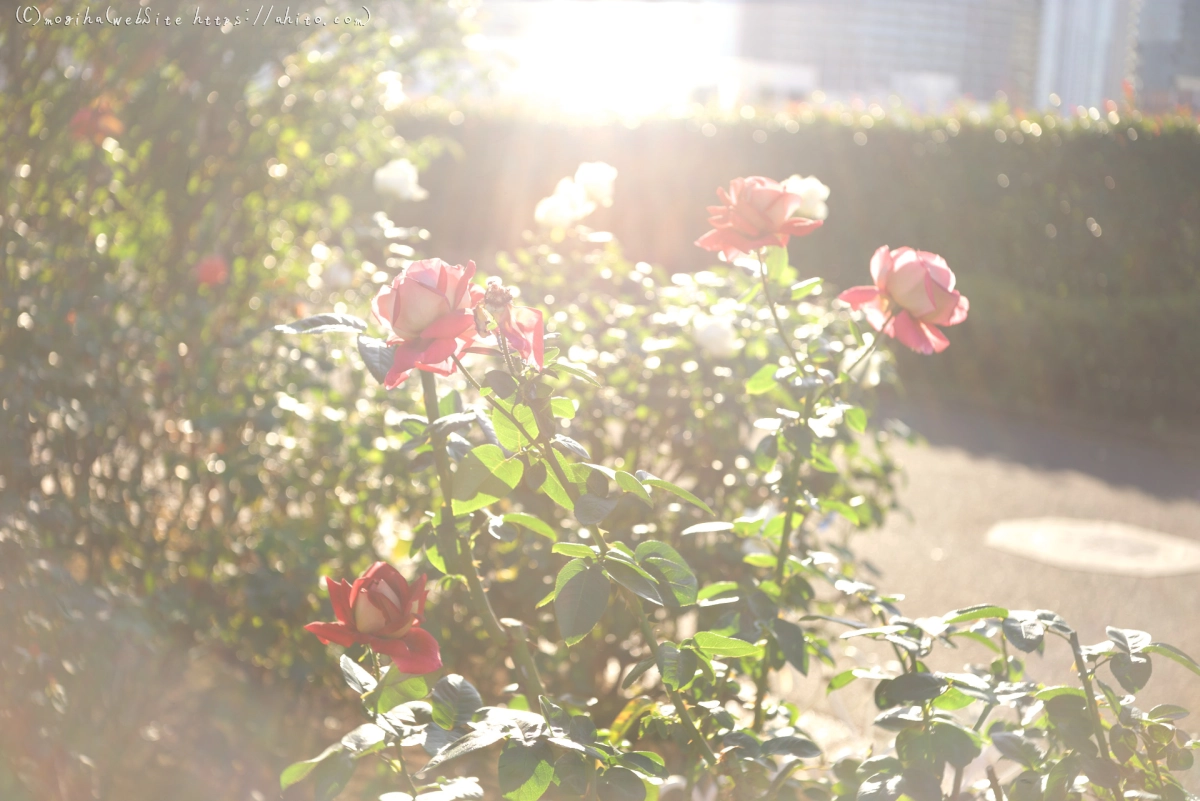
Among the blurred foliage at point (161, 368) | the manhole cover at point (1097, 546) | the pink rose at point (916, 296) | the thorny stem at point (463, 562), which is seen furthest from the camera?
the manhole cover at point (1097, 546)

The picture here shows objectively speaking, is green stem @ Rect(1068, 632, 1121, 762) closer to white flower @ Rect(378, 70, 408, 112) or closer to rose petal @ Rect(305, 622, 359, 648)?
rose petal @ Rect(305, 622, 359, 648)

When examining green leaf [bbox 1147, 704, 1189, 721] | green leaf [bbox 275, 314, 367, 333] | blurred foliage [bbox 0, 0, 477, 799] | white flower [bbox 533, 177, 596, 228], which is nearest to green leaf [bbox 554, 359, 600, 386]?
green leaf [bbox 275, 314, 367, 333]

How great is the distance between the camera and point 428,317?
1.16 metres

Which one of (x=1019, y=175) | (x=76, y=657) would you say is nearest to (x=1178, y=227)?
(x=1019, y=175)

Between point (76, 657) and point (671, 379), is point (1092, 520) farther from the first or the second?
point (76, 657)

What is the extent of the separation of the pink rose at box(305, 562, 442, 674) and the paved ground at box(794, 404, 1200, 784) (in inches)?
88.2

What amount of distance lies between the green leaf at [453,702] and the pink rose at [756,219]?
730 millimetres

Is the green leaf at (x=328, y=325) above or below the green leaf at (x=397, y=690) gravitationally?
above

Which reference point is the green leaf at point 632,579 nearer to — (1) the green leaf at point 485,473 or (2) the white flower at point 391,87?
(1) the green leaf at point 485,473

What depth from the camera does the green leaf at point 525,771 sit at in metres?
1.10

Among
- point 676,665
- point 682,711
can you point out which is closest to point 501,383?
point 676,665

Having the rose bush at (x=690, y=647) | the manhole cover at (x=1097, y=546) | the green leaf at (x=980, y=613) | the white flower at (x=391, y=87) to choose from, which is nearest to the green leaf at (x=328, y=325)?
the rose bush at (x=690, y=647)

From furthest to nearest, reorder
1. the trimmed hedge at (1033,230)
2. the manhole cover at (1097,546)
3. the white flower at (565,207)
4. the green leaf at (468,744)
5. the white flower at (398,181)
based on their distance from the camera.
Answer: the trimmed hedge at (1033,230) → the manhole cover at (1097,546) → the white flower at (398,181) → the white flower at (565,207) → the green leaf at (468,744)

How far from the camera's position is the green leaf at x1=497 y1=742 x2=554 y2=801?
110 centimetres
